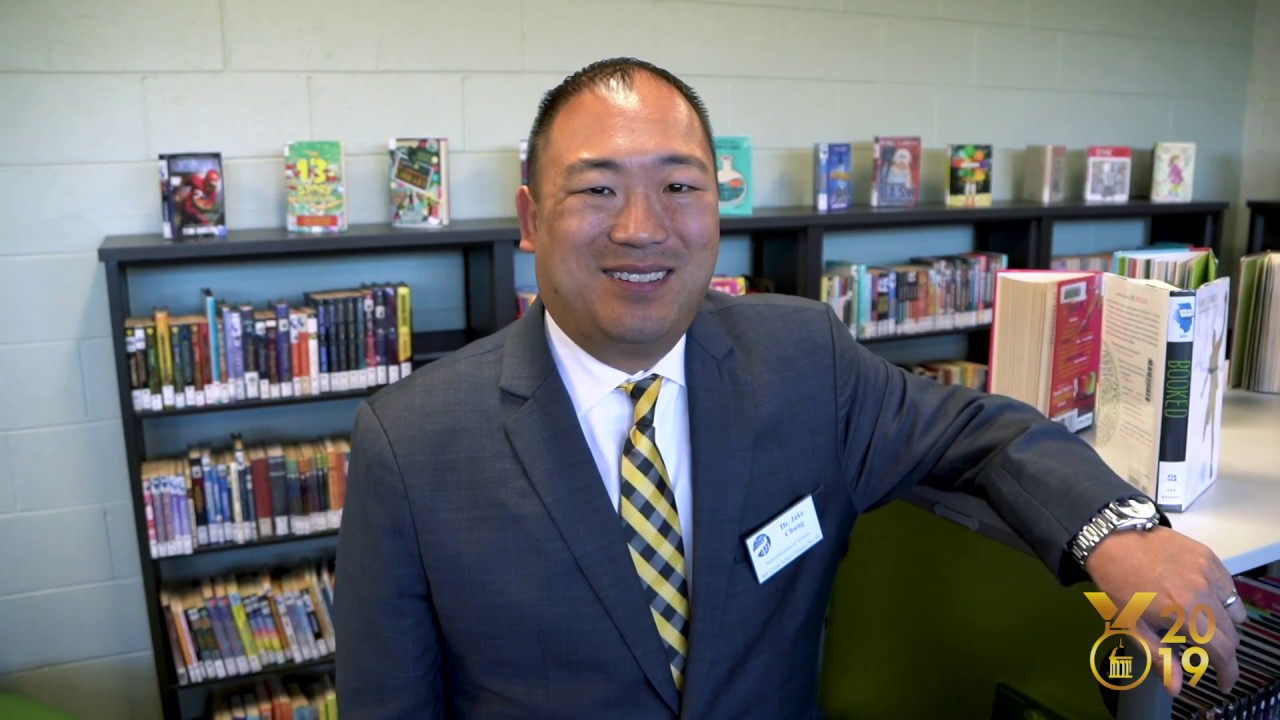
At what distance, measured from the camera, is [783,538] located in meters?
1.39

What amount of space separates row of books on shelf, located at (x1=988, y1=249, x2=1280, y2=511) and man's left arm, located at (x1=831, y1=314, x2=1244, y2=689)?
176 millimetres

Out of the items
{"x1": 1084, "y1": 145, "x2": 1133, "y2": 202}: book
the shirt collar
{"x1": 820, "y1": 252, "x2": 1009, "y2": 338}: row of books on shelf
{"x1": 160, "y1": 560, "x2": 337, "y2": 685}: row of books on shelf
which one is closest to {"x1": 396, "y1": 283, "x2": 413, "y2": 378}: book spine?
{"x1": 160, "y1": 560, "x2": 337, "y2": 685}: row of books on shelf

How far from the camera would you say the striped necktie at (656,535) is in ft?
4.37

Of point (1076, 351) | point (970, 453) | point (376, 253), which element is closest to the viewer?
point (970, 453)

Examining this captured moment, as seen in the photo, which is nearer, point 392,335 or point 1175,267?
point 1175,267

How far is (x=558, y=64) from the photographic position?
322cm

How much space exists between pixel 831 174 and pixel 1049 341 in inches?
76.1

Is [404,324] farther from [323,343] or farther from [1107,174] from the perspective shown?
[1107,174]

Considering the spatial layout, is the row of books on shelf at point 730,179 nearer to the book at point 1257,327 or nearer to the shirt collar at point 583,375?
the shirt collar at point 583,375

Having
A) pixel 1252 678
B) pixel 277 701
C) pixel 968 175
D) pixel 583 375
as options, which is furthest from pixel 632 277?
pixel 968 175

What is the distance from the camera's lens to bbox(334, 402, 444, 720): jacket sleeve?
50.3 inches

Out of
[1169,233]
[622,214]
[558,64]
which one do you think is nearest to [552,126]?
A: [622,214]

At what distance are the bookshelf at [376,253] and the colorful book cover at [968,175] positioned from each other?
0.07 metres

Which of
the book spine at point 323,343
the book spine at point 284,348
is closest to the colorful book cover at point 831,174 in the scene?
the book spine at point 323,343
